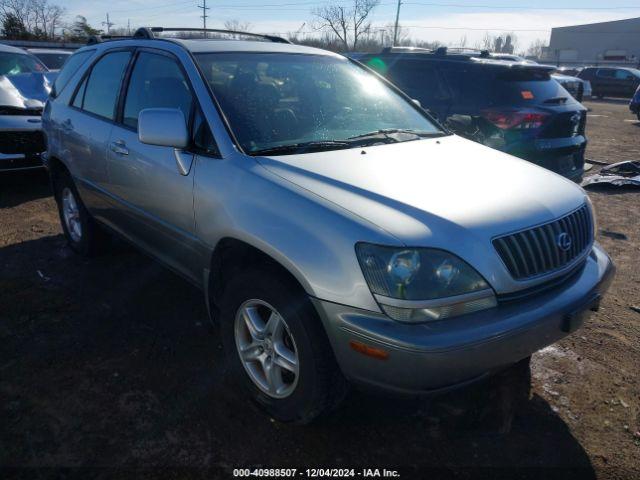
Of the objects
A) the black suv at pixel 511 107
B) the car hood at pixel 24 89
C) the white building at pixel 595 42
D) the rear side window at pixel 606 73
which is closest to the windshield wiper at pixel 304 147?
the black suv at pixel 511 107

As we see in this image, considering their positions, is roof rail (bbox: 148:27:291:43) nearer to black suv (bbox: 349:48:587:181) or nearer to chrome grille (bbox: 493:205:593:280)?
black suv (bbox: 349:48:587:181)

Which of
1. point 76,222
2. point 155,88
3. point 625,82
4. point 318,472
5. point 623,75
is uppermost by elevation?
point 623,75

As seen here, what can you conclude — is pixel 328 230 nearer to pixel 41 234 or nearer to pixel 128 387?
pixel 128 387

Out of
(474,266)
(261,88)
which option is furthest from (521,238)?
(261,88)

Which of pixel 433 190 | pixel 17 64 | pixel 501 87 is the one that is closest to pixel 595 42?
pixel 501 87

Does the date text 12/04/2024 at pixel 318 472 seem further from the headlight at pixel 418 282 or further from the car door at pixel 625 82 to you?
the car door at pixel 625 82

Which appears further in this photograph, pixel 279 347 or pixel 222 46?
pixel 222 46

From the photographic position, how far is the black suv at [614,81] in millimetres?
24944

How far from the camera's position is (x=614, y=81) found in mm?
25359

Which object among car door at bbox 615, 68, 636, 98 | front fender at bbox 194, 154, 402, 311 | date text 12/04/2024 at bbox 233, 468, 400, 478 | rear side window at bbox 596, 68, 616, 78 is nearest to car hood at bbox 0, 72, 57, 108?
front fender at bbox 194, 154, 402, 311

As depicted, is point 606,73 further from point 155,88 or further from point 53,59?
point 155,88

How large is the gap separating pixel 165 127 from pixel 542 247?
1911 millimetres

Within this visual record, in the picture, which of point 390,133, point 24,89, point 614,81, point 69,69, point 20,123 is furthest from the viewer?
point 614,81

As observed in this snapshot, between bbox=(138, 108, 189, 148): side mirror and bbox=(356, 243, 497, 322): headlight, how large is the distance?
1.20 m
